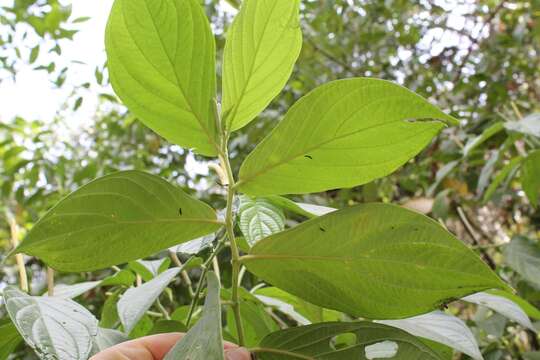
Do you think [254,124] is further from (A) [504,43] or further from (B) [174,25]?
(B) [174,25]

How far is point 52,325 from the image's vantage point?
0.40 m

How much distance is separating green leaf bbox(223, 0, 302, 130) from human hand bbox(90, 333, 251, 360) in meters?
0.20

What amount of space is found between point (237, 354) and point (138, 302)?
10cm

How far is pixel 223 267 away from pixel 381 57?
132 centimetres

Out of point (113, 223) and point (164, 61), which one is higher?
point (164, 61)

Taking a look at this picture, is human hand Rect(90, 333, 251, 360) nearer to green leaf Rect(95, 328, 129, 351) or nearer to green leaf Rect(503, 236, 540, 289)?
green leaf Rect(95, 328, 129, 351)

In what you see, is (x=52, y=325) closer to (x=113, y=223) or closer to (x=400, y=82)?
(x=113, y=223)

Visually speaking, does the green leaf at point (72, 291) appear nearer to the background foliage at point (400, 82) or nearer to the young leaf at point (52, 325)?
the young leaf at point (52, 325)

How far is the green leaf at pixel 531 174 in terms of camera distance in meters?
0.94

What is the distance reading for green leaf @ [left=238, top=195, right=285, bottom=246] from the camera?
49cm

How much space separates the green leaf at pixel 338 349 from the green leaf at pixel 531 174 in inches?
24.3

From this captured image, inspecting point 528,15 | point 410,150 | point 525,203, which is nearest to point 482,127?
point 525,203

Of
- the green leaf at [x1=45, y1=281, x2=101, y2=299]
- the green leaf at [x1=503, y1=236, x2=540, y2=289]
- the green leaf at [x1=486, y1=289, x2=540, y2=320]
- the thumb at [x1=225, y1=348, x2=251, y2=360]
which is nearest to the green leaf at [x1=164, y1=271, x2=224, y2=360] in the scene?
the thumb at [x1=225, y1=348, x2=251, y2=360]

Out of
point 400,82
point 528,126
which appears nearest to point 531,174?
point 528,126
